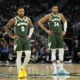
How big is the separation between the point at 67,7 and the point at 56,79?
1209 cm

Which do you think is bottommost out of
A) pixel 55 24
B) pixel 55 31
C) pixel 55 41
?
pixel 55 41

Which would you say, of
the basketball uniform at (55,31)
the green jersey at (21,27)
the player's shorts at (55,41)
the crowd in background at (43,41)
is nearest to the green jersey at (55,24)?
the basketball uniform at (55,31)

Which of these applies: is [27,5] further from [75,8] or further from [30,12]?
[75,8]

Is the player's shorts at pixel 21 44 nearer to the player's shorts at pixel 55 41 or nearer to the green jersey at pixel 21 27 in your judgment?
the green jersey at pixel 21 27

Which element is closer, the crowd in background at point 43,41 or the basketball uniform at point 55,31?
the basketball uniform at point 55,31

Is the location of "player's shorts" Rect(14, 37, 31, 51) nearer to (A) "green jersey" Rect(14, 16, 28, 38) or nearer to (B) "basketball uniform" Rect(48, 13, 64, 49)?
(A) "green jersey" Rect(14, 16, 28, 38)

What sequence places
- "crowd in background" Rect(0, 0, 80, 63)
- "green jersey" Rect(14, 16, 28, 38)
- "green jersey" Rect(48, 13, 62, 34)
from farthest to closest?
"crowd in background" Rect(0, 0, 80, 63)
"green jersey" Rect(48, 13, 62, 34)
"green jersey" Rect(14, 16, 28, 38)

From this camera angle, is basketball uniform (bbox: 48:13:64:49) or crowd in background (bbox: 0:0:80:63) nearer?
basketball uniform (bbox: 48:13:64:49)

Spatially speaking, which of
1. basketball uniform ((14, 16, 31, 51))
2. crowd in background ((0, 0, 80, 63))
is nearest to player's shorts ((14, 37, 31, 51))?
basketball uniform ((14, 16, 31, 51))

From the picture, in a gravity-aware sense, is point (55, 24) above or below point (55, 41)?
above

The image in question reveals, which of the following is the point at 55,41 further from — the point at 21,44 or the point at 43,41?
the point at 43,41

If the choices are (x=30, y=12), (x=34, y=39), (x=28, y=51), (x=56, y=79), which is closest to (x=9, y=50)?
(x=34, y=39)

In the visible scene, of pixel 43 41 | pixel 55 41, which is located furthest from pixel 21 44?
pixel 43 41

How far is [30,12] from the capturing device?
70.7 ft
